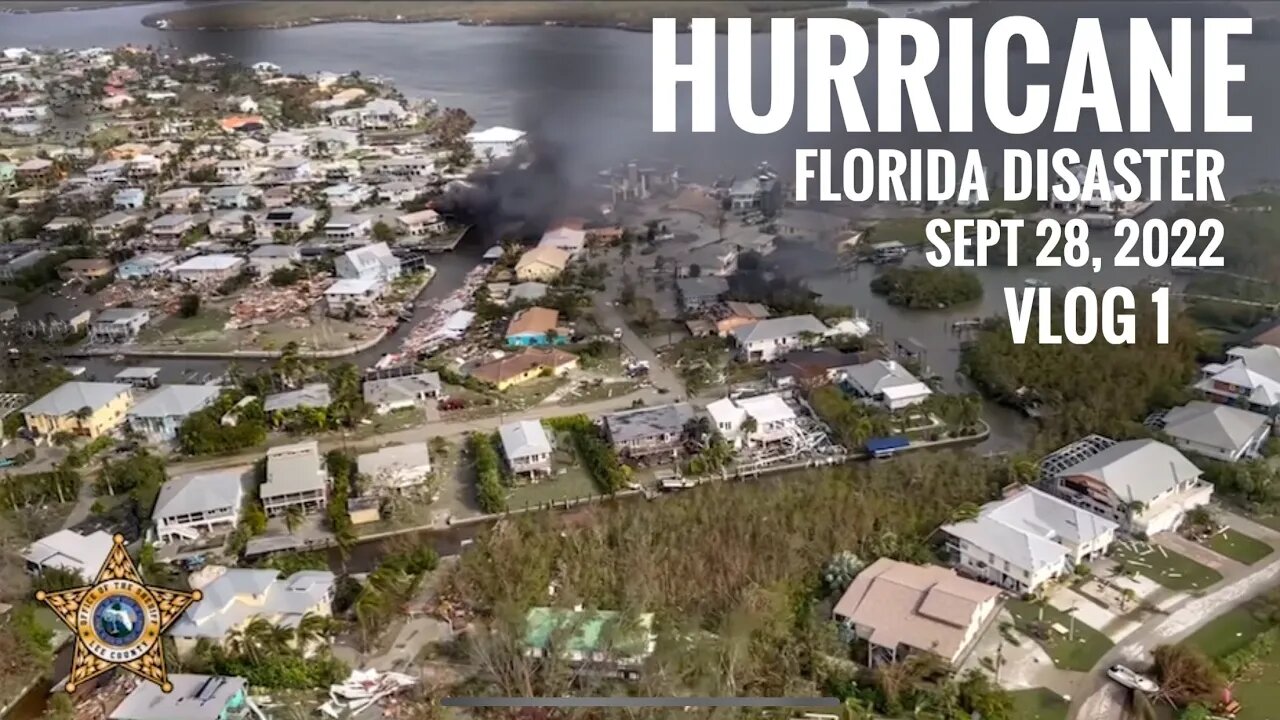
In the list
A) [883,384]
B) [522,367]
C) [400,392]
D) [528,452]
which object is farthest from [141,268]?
[883,384]

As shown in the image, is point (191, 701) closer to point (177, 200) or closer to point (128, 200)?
point (177, 200)

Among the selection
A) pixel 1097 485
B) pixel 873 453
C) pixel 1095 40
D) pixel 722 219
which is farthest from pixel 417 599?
pixel 722 219

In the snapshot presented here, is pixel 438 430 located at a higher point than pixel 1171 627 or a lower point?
higher

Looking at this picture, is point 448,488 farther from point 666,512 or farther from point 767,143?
point 767,143

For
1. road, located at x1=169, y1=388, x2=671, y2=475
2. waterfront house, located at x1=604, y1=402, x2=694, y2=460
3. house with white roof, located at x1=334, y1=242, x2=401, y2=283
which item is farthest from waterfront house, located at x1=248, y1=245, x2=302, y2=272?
waterfront house, located at x1=604, y1=402, x2=694, y2=460

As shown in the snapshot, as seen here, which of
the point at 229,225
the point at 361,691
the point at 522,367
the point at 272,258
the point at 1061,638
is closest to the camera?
the point at 361,691

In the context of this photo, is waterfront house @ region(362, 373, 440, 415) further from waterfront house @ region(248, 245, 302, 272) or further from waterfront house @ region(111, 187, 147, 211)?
waterfront house @ region(111, 187, 147, 211)

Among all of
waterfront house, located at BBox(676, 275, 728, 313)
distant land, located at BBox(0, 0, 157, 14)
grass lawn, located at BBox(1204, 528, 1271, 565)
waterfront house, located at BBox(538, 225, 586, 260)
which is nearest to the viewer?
grass lawn, located at BBox(1204, 528, 1271, 565)

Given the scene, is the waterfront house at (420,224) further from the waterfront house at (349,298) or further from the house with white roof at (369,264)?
the waterfront house at (349,298)
